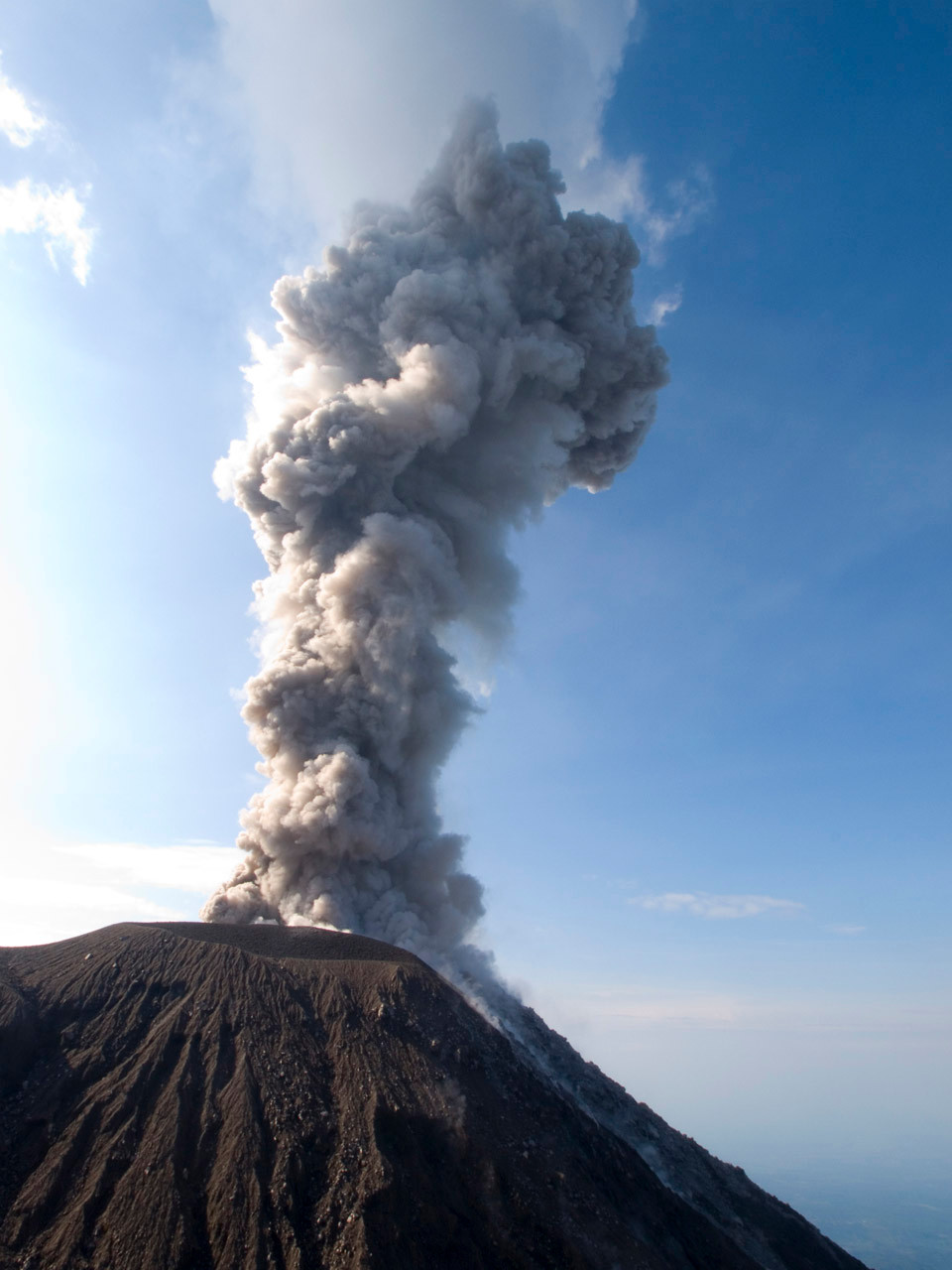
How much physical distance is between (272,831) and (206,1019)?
35.1 ft

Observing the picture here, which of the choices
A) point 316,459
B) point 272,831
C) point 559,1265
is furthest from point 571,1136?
point 316,459

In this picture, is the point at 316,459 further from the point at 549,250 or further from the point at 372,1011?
the point at 372,1011

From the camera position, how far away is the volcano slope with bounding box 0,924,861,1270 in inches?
699

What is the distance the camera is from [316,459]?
40.8 meters

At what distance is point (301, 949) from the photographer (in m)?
27.5

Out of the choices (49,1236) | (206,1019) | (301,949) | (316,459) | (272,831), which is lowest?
(49,1236)

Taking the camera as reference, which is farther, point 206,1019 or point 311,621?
point 311,621

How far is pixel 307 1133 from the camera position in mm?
20031

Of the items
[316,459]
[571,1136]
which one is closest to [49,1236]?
[571,1136]

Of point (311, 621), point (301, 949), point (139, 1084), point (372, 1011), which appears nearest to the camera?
point (139, 1084)

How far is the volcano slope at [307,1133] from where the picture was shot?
58.3 feet

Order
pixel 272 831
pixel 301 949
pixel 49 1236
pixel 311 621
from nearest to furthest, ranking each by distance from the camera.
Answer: pixel 49 1236
pixel 301 949
pixel 272 831
pixel 311 621

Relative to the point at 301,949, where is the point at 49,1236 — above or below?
below

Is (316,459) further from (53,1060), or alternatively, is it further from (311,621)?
(53,1060)
